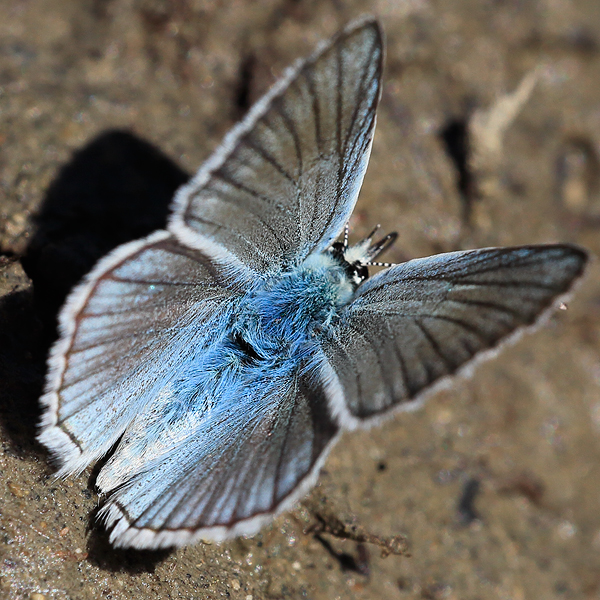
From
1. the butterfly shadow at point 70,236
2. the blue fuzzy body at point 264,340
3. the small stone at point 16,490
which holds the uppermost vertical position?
the blue fuzzy body at point 264,340

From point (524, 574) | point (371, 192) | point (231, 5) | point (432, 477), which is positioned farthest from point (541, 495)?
point (231, 5)

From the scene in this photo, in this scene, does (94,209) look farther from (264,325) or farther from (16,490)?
(16,490)

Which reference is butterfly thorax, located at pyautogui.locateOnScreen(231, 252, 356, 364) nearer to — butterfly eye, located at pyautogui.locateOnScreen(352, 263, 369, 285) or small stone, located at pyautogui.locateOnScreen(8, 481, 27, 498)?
butterfly eye, located at pyautogui.locateOnScreen(352, 263, 369, 285)

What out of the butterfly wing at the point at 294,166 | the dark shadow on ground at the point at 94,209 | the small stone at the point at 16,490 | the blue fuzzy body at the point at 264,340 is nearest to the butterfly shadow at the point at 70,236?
the dark shadow on ground at the point at 94,209

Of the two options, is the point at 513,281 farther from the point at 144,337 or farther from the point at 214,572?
the point at 214,572

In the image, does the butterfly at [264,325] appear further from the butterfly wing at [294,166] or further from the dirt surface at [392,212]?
the dirt surface at [392,212]

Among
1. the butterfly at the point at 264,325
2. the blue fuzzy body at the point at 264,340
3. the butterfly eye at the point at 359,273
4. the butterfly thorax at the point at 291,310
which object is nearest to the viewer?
the butterfly at the point at 264,325

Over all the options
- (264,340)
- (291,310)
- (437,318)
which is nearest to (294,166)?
(291,310)

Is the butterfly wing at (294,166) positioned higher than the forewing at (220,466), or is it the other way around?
the butterfly wing at (294,166)
